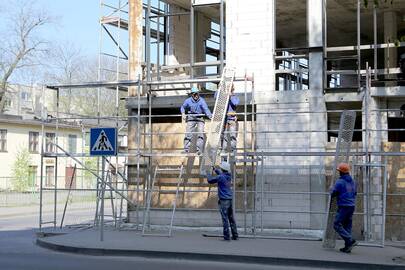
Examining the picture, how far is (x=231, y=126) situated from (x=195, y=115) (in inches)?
36.7

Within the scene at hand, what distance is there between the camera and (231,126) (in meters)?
15.4

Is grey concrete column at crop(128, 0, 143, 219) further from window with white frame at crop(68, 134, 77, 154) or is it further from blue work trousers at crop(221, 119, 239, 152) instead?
window with white frame at crop(68, 134, 77, 154)

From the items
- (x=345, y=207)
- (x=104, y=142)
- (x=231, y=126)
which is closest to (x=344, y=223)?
(x=345, y=207)

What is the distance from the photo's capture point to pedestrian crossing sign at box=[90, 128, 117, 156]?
14.0m

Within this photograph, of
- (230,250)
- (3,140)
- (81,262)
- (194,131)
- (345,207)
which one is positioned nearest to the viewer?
(81,262)

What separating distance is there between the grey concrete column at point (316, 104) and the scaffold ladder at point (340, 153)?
39.4 inches

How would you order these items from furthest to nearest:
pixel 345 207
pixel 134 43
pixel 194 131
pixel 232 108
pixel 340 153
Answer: pixel 134 43
pixel 194 131
pixel 232 108
pixel 340 153
pixel 345 207

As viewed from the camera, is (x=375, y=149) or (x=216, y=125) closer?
(x=216, y=125)

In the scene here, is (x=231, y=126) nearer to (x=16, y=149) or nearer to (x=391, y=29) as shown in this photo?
(x=391, y=29)

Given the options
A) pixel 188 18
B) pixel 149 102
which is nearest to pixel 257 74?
pixel 149 102

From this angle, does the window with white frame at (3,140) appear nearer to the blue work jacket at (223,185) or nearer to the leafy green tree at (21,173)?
the leafy green tree at (21,173)

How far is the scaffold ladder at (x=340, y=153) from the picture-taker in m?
12.7

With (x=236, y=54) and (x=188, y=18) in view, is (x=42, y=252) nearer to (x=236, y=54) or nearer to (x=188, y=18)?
(x=236, y=54)

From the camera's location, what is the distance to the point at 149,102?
1709 cm
